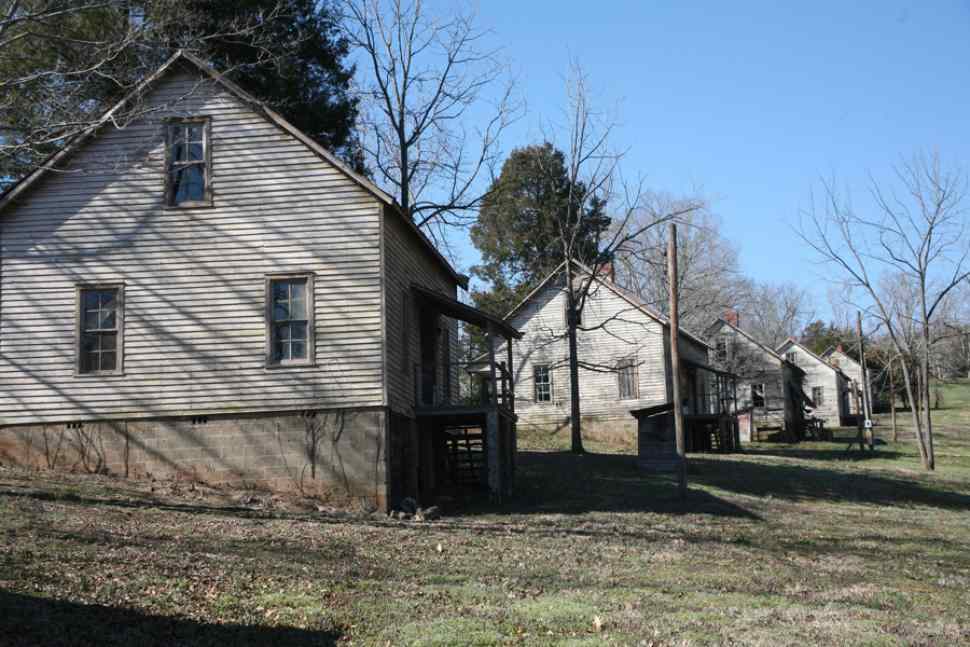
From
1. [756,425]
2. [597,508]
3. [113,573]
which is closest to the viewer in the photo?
[113,573]

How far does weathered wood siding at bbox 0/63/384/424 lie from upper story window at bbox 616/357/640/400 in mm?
22797

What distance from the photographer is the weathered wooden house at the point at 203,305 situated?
69.0ft

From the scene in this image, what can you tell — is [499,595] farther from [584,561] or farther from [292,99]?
[292,99]

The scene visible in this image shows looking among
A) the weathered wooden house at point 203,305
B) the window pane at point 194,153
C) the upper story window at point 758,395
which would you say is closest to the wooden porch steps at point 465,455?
the weathered wooden house at point 203,305

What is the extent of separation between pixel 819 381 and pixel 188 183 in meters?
55.9

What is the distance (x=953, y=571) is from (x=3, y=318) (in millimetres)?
18793

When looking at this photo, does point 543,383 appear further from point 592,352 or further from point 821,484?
point 821,484

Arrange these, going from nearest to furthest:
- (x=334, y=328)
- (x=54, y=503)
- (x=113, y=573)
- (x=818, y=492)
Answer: (x=113, y=573)
(x=54, y=503)
(x=334, y=328)
(x=818, y=492)

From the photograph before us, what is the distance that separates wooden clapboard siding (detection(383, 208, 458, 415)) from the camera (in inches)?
854

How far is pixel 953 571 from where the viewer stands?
17.2m

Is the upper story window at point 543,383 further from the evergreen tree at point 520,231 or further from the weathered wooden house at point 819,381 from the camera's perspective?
the weathered wooden house at point 819,381

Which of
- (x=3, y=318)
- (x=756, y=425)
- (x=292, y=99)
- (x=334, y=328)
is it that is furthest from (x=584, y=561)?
(x=756, y=425)

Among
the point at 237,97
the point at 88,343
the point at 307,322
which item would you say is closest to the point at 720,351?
the point at 307,322

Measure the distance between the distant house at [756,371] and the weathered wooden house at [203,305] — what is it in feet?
130
